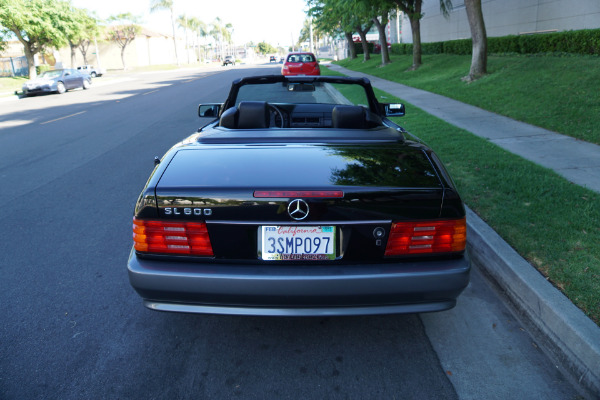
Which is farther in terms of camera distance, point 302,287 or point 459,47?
point 459,47

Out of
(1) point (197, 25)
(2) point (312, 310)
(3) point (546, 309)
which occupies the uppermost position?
(1) point (197, 25)

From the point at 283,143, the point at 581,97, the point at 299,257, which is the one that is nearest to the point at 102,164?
the point at 283,143

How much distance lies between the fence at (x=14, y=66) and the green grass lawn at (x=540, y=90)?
50178 millimetres

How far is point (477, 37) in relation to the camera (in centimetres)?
1498

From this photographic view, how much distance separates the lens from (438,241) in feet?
8.29

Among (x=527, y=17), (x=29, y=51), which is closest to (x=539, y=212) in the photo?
(x=527, y=17)

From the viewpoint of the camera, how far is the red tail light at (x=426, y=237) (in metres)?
2.47

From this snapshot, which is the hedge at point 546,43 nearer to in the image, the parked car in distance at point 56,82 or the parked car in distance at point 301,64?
the parked car in distance at point 301,64

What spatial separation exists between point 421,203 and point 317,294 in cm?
72

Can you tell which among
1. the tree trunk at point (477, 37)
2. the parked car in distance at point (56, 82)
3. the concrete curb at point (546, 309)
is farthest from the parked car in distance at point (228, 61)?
the concrete curb at point (546, 309)

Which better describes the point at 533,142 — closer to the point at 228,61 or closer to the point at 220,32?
the point at 228,61

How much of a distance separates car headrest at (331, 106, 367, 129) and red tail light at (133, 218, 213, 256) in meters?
1.49

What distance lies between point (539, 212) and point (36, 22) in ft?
126

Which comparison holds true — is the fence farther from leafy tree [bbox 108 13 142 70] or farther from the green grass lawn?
Result: the green grass lawn
